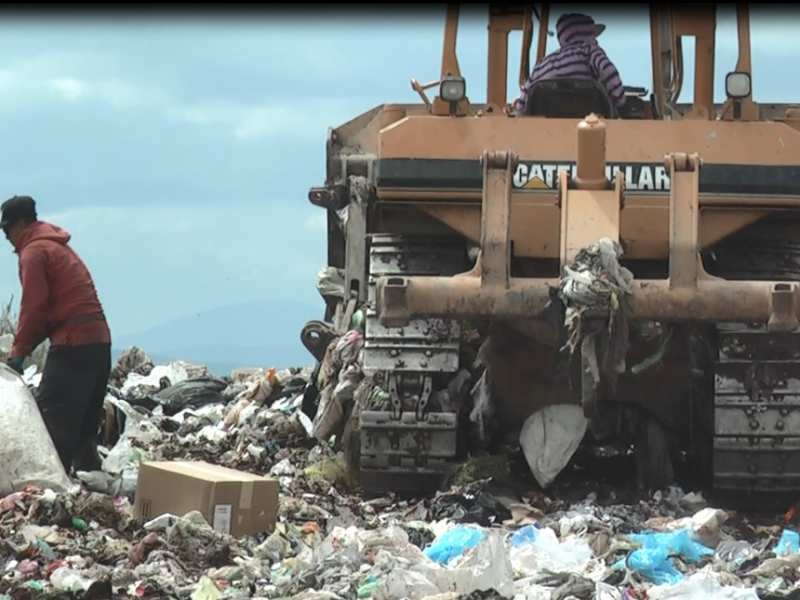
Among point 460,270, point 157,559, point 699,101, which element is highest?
point 699,101

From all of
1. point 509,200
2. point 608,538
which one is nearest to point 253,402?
point 509,200

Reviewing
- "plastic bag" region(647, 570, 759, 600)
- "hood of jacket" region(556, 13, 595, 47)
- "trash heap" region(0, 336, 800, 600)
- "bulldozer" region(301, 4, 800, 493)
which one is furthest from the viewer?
"hood of jacket" region(556, 13, 595, 47)

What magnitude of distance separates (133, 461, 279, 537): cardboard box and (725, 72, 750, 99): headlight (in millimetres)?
3303

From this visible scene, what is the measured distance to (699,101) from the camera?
9.21 m

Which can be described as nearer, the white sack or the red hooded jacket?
the white sack

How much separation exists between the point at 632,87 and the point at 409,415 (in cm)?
339

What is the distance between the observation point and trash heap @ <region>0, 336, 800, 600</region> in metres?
5.84

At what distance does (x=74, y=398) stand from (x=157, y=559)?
2603mm

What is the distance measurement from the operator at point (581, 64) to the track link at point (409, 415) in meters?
1.64

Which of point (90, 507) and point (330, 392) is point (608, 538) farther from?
point (330, 392)

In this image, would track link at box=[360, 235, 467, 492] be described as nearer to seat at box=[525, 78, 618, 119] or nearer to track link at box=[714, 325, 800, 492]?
track link at box=[714, 325, 800, 492]

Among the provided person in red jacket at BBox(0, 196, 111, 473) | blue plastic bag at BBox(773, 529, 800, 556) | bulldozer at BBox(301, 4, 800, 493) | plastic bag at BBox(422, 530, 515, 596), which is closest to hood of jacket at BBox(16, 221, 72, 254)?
person in red jacket at BBox(0, 196, 111, 473)

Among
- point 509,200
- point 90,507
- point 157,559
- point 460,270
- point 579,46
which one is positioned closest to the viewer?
point 157,559

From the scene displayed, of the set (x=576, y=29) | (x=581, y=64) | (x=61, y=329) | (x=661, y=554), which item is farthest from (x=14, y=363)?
(x=661, y=554)
